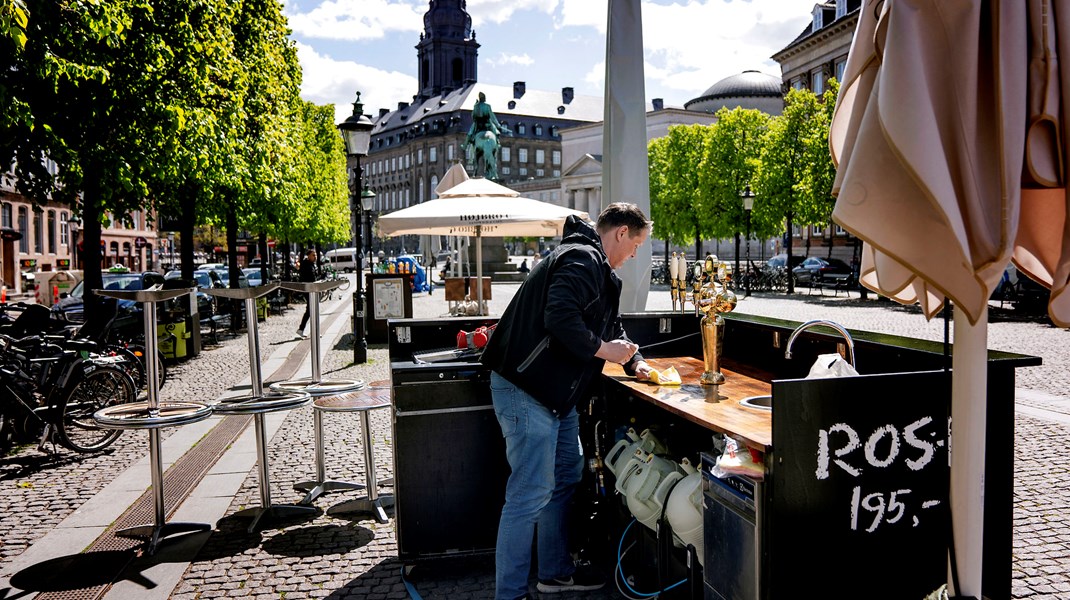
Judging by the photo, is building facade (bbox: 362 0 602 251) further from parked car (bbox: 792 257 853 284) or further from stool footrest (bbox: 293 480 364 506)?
stool footrest (bbox: 293 480 364 506)

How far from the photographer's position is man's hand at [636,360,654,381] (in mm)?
4371

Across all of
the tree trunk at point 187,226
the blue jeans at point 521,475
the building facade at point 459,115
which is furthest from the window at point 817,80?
the building facade at point 459,115

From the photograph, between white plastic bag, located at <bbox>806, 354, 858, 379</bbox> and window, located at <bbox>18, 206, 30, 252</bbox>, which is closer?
white plastic bag, located at <bbox>806, 354, 858, 379</bbox>

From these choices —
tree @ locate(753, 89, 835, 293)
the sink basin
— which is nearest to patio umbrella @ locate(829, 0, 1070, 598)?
the sink basin

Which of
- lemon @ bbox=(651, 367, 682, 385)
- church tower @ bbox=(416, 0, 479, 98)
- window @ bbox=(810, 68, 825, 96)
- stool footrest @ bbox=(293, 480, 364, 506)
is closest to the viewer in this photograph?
lemon @ bbox=(651, 367, 682, 385)

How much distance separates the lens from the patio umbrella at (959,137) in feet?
6.93

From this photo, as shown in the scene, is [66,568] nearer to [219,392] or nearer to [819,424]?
[819,424]

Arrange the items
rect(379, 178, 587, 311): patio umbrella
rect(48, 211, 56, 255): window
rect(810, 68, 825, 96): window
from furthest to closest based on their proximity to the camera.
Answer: rect(810, 68, 825, 96): window < rect(48, 211, 56, 255): window < rect(379, 178, 587, 311): patio umbrella

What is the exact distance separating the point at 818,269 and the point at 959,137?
134ft

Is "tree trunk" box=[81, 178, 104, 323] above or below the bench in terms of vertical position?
above

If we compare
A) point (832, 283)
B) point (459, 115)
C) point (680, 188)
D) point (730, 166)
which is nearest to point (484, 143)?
point (730, 166)

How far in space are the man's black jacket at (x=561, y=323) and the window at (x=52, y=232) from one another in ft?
173

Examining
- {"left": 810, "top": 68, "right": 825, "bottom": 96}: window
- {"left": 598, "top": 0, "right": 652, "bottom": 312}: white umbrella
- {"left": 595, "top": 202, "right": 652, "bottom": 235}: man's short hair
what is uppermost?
{"left": 810, "top": 68, "right": 825, "bottom": 96}: window

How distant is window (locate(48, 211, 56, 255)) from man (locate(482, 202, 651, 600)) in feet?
173
